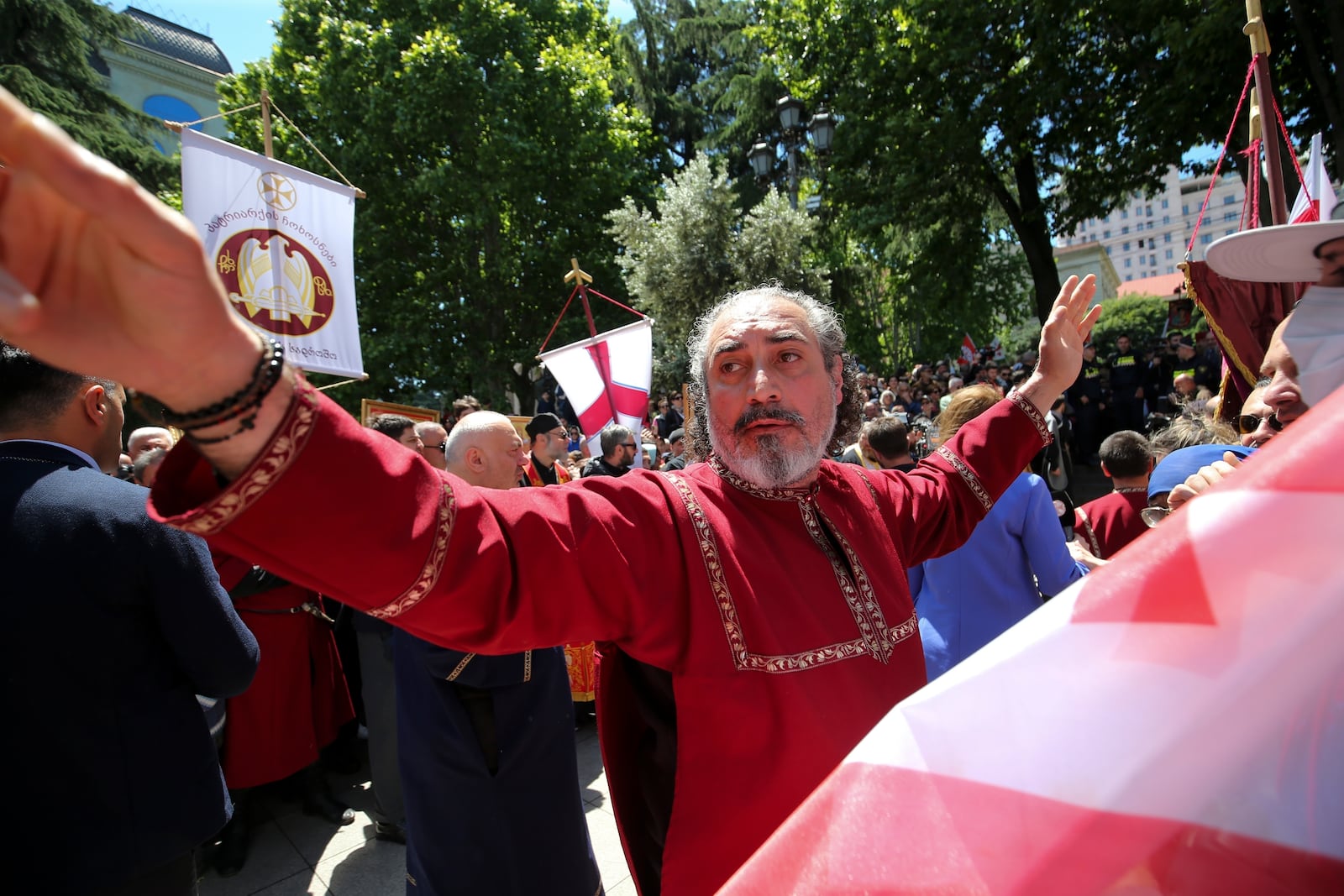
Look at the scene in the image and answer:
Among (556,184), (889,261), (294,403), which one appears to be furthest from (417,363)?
(294,403)

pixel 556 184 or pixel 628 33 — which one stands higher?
pixel 628 33

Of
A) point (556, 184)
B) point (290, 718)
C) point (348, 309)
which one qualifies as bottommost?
point (290, 718)

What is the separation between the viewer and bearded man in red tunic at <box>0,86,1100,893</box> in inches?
29.0

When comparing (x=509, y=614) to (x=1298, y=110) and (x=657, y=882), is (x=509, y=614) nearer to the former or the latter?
(x=657, y=882)

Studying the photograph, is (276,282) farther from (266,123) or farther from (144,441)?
(144,441)

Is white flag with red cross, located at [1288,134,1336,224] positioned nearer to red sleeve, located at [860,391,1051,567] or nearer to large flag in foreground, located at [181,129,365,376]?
red sleeve, located at [860,391,1051,567]

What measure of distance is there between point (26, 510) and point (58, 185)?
1598 mm

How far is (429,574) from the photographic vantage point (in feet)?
3.28

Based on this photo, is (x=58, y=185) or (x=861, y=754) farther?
(x=861, y=754)

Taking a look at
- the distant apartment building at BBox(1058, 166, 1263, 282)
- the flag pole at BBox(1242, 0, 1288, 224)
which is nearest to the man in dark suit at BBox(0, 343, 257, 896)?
the flag pole at BBox(1242, 0, 1288, 224)

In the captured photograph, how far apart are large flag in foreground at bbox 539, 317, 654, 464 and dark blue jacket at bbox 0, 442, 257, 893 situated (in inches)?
239

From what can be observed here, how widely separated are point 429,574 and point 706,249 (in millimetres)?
15370

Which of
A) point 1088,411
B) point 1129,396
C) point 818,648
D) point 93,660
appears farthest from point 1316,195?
point 1129,396

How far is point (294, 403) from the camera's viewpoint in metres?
0.89
